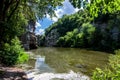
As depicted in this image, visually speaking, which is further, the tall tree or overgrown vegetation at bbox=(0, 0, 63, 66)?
the tall tree

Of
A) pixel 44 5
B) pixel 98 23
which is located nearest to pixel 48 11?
pixel 44 5

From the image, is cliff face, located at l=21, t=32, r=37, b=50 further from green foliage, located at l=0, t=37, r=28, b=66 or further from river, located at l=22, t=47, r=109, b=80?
green foliage, located at l=0, t=37, r=28, b=66

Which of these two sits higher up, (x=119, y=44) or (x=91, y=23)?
(x=91, y=23)

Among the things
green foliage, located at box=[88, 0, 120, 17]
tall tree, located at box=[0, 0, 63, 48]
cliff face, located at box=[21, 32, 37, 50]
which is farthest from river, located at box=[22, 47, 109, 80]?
cliff face, located at box=[21, 32, 37, 50]

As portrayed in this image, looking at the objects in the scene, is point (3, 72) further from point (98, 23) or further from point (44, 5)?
point (98, 23)

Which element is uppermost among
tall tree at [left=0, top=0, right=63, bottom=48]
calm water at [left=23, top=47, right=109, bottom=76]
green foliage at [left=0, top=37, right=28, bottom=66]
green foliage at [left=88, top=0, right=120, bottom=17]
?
tall tree at [left=0, top=0, right=63, bottom=48]

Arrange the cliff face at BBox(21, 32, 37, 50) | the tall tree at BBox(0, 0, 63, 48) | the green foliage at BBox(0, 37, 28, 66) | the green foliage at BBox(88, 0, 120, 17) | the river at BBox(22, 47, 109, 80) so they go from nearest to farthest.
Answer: the green foliage at BBox(88, 0, 120, 17)
the river at BBox(22, 47, 109, 80)
the green foliage at BBox(0, 37, 28, 66)
the tall tree at BBox(0, 0, 63, 48)
the cliff face at BBox(21, 32, 37, 50)

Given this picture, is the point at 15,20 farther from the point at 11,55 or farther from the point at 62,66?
the point at 62,66

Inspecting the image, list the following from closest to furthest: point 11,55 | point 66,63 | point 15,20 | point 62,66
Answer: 1. point 11,55
2. point 15,20
3. point 62,66
4. point 66,63

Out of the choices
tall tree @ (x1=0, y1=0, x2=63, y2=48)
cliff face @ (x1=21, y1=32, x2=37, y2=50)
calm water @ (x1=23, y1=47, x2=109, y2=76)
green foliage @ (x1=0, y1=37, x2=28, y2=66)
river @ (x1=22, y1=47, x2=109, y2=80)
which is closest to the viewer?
river @ (x1=22, y1=47, x2=109, y2=80)

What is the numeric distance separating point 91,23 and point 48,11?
7388cm

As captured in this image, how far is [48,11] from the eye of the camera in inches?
1088

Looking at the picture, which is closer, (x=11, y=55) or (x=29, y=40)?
(x=11, y=55)

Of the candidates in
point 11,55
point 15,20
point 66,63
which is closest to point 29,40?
point 66,63
